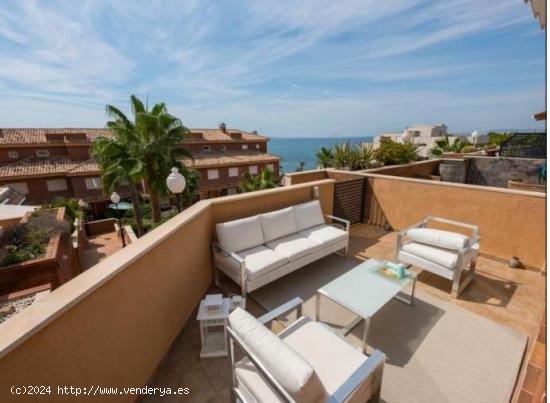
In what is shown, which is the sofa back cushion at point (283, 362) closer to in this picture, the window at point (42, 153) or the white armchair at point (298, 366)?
the white armchair at point (298, 366)

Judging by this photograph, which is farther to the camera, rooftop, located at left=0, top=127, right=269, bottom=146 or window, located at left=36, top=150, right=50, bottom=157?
window, located at left=36, top=150, right=50, bottom=157

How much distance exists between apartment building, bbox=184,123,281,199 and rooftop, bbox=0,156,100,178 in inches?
350

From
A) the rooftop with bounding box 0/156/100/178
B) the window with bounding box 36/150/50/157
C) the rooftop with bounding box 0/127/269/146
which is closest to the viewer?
the rooftop with bounding box 0/156/100/178

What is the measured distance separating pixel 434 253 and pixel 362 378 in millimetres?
2990

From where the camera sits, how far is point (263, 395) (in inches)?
73.0

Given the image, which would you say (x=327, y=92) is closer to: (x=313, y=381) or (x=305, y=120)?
(x=305, y=120)

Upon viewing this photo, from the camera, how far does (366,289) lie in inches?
128

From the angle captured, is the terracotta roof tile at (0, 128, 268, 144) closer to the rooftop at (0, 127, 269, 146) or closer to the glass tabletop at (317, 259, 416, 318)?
the rooftop at (0, 127, 269, 146)

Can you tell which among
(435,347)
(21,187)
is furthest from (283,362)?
(21,187)

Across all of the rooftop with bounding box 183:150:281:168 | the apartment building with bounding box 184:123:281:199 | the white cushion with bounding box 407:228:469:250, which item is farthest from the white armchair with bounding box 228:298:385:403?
the rooftop with bounding box 183:150:281:168

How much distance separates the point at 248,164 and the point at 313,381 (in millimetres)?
27233

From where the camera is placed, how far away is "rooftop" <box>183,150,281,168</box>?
25134 millimetres

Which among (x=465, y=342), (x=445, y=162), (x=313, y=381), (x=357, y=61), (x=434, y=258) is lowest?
(x=465, y=342)

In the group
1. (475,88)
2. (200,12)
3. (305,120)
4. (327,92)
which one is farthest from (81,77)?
(305,120)
